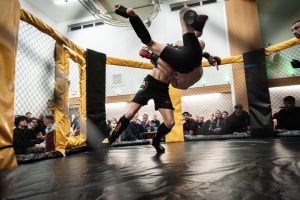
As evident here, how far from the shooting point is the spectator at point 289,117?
118 inches

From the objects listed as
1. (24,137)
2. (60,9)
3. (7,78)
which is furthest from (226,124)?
(60,9)

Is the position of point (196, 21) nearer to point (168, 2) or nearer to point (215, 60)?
point (215, 60)

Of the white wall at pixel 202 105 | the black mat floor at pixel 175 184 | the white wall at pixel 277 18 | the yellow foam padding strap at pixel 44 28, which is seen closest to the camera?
the black mat floor at pixel 175 184

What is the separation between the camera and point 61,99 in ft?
7.16

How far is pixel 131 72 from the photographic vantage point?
611 centimetres

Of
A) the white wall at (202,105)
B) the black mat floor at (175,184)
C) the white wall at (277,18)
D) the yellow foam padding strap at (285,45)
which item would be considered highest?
the white wall at (277,18)

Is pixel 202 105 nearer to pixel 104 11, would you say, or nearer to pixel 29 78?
pixel 104 11

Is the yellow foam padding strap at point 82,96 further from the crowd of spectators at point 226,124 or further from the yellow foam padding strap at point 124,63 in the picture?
the crowd of spectators at point 226,124

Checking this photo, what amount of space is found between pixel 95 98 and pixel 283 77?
4.18 m

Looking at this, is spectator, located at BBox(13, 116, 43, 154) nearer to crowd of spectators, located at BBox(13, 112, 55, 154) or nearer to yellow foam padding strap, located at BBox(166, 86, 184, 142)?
crowd of spectators, located at BBox(13, 112, 55, 154)

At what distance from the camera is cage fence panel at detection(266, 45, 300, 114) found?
16.2ft

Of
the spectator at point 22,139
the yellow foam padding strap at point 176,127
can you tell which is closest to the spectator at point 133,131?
the yellow foam padding strap at point 176,127

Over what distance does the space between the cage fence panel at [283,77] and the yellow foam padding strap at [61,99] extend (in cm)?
424

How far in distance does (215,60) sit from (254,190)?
1526mm
